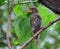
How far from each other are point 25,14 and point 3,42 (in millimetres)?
769

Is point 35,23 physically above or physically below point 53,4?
below

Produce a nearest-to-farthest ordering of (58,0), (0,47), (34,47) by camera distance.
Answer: (58,0), (34,47), (0,47)

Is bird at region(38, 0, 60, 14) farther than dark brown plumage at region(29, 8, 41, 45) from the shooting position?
No

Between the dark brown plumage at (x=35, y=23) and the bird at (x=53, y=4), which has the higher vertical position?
the bird at (x=53, y=4)

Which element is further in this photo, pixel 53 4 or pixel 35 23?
pixel 35 23

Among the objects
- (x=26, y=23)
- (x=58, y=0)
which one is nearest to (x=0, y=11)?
(x=26, y=23)

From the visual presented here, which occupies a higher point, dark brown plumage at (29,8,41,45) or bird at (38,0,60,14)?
bird at (38,0,60,14)

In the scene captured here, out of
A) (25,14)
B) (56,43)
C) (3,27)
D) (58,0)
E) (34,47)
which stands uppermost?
(58,0)

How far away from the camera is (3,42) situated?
2.22m

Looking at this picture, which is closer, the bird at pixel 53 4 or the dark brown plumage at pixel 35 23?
the bird at pixel 53 4

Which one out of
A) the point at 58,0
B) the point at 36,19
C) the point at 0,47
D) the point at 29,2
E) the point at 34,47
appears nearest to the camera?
the point at 58,0

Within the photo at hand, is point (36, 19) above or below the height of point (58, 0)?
below

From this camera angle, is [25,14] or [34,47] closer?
[34,47]

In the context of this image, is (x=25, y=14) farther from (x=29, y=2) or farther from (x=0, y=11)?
(x=0, y=11)
